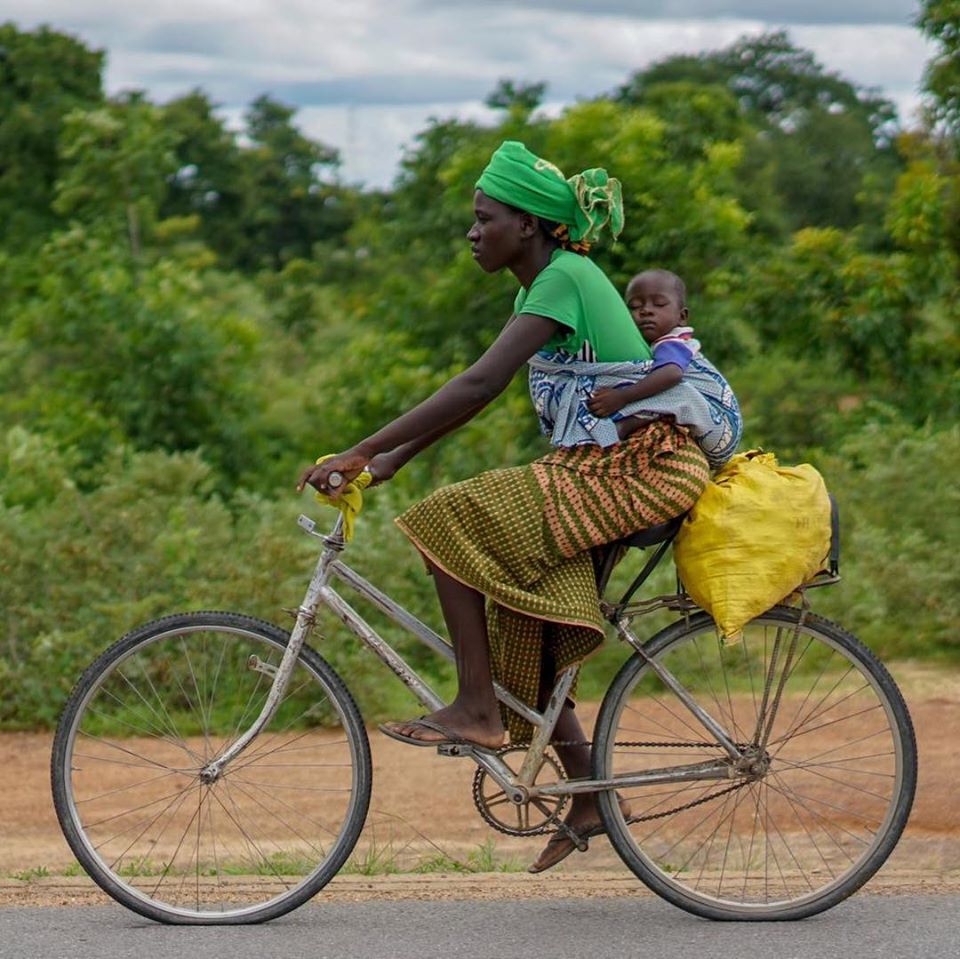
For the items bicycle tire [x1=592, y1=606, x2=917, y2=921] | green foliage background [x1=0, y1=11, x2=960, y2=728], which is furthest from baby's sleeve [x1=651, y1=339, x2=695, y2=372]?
green foliage background [x1=0, y1=11, x2=960, y2=728]

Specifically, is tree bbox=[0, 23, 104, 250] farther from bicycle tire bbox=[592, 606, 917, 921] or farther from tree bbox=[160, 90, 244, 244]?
bicycle tire bbox=[592, 606, 917, 921]

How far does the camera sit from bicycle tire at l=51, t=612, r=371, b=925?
4.27m

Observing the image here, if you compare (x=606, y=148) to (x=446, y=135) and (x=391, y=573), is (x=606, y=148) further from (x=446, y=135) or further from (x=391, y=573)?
(x=391, y=573)

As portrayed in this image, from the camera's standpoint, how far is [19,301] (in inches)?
813

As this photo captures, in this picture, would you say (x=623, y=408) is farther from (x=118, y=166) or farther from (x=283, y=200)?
(x=283, y=200)

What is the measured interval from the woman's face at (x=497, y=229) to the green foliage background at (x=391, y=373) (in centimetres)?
370

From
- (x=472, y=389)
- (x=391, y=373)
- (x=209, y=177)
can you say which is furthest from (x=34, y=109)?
(x=472, y=389)

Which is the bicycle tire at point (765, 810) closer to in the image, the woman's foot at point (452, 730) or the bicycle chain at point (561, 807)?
the bicycle chain at point (561, 807)

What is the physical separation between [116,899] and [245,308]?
1967 cm

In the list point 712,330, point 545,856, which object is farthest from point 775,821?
point 712,330

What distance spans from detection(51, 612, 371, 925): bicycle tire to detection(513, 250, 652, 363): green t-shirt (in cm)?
102

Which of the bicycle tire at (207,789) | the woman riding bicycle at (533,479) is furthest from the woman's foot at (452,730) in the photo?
the bicycle tire at (207,789)

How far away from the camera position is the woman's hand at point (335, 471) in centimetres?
410

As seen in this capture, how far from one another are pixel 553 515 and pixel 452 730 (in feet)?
1.89
